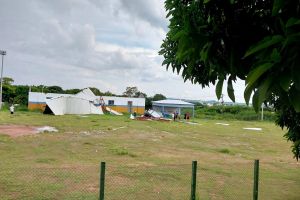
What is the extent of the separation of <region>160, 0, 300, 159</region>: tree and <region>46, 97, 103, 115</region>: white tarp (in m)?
49.7

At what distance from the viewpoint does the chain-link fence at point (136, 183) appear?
976 cm

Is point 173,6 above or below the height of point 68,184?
above

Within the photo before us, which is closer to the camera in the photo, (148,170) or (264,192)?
(264,192)

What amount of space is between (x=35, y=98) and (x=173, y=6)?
6310 centimetres

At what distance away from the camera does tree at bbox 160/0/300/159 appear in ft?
6.00

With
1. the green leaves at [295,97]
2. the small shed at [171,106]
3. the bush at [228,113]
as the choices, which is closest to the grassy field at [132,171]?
the green leaves at [295,97]

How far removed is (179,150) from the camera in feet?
66.2

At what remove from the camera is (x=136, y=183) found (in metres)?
11.2

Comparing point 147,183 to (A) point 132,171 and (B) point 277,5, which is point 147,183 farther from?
(B) point 277,5

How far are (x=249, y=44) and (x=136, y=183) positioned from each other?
30.4 feet

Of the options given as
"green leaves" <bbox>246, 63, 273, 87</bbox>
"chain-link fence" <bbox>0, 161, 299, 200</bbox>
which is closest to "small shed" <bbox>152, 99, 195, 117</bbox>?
"chain-link fence" <bbox>0, 161, 299, 200</bbox>

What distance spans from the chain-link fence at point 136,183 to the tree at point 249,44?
759 cm

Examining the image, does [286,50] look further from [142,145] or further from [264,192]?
[142,145]

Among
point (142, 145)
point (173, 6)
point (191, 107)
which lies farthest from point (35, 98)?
point (173, 6)
